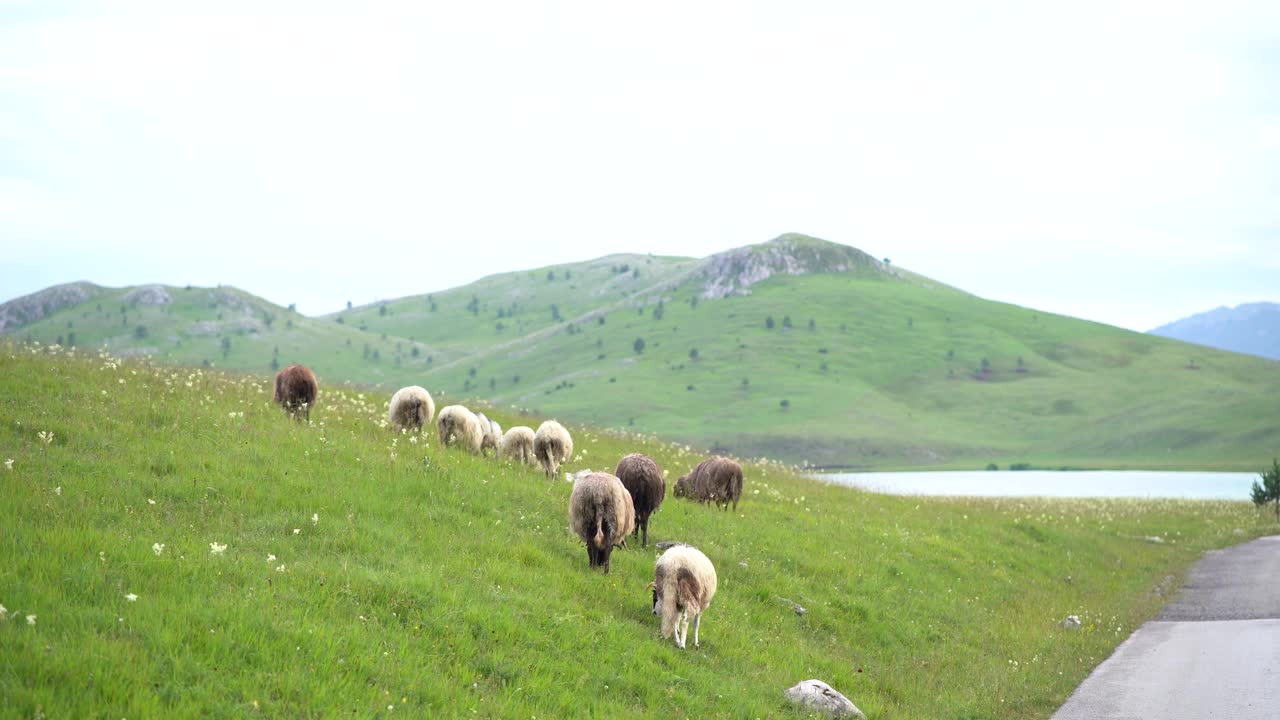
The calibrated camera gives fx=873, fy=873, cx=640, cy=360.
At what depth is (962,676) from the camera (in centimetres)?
1575

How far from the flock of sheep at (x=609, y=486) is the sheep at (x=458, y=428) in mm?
26

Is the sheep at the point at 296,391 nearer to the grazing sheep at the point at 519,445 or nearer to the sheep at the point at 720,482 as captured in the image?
the grazing sheep at the point at 519,445

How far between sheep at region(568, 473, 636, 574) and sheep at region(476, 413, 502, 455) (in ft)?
29.4

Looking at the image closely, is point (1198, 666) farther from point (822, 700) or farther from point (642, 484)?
point (642, 484)

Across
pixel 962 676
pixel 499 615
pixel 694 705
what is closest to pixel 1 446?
pixel 499 615

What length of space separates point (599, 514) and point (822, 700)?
15.3ft

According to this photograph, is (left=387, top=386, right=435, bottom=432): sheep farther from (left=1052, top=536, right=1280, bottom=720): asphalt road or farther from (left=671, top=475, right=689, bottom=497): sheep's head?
(left=1052, top=536, right=1280, bottom=720): asphalt road

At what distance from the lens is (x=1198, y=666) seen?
16266mm

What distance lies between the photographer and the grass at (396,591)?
8742 millimetres

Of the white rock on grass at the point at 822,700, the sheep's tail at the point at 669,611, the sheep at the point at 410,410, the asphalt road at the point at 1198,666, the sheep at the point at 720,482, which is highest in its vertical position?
the sheep at the point at 410,410

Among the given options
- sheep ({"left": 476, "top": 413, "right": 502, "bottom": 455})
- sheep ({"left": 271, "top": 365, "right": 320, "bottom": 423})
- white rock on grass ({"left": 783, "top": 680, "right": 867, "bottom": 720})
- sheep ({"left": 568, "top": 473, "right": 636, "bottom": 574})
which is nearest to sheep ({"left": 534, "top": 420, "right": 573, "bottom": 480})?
sheep ({"left": 476, "top": 413, "right": 502, "bottom": 455})

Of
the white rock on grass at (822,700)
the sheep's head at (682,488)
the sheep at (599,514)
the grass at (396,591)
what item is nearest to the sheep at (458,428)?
the grass at (396,591)

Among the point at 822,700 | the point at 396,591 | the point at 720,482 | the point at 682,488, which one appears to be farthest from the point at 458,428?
the point at 822,700

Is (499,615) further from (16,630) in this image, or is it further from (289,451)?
(289,451)
